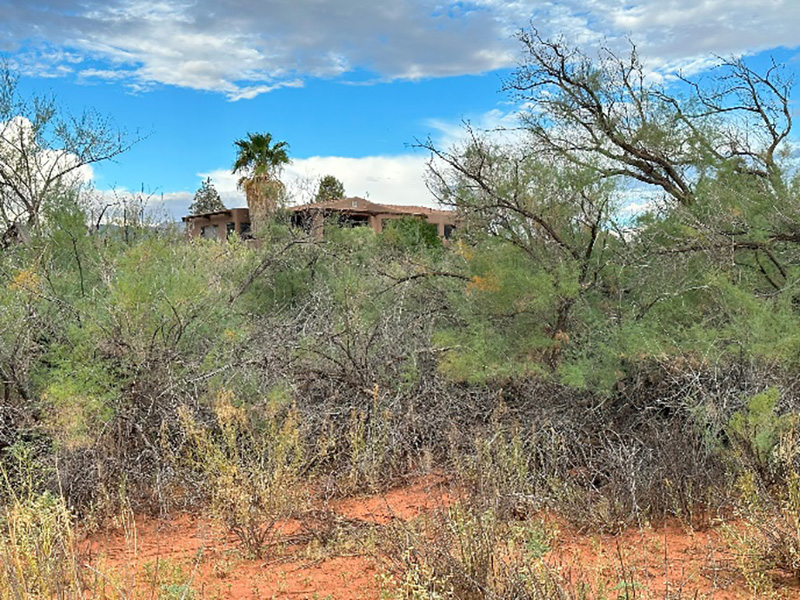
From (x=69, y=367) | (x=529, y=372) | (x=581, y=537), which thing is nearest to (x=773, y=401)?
(x=581, y=537)

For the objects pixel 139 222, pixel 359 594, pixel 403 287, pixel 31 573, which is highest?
pixel 139 222

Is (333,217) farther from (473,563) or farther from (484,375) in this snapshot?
(473,563)

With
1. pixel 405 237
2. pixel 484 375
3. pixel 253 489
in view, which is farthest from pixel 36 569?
pixel 405 237

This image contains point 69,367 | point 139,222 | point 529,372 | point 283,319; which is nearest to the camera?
point 69,367

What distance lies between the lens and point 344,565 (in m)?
4.64

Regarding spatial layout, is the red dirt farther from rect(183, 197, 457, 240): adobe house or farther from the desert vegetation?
rect(183, 197, 457, 240): adobe house

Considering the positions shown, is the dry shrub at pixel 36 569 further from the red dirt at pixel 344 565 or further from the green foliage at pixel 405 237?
the green foliage at pixel 405 237

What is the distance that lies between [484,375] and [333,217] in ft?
27.5

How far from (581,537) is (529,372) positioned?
205cm

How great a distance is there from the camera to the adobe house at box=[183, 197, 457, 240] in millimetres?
13911

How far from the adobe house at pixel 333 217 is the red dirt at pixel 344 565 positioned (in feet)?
15.2

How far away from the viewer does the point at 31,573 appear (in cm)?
361

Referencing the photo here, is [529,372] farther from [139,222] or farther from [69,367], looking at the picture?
[139,222]

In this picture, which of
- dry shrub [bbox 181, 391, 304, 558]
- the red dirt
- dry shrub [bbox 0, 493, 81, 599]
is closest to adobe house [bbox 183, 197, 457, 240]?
dry shrub [bbox 181, 391, 304, 558]
